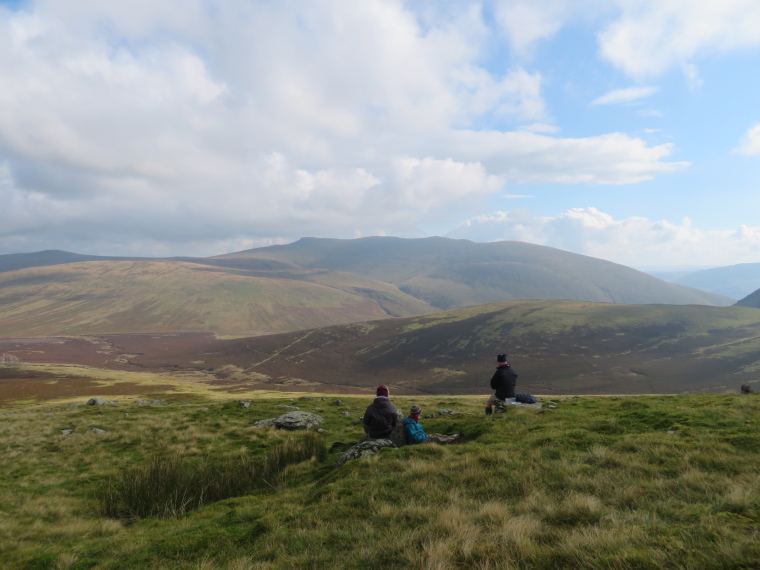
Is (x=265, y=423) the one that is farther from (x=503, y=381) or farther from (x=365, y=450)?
(x=503, y=381)

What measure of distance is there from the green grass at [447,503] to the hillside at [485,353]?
8963cm

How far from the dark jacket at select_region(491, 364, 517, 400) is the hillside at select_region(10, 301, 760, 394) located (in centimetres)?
9132

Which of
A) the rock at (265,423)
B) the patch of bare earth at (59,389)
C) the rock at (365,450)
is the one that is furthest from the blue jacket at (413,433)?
the patch of bare earth at (59,389)

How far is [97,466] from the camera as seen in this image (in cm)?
1481

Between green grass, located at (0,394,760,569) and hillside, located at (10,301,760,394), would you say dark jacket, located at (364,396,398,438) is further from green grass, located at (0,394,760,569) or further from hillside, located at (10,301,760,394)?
hillside, located at (10,301,760,394)

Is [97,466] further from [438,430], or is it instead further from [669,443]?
[669,443]

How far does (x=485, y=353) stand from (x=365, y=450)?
148942 mm

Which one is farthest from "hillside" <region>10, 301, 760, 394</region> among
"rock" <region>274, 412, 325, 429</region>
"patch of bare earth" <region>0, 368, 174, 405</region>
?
"rock" <region>274, 412, 325, 429</region>

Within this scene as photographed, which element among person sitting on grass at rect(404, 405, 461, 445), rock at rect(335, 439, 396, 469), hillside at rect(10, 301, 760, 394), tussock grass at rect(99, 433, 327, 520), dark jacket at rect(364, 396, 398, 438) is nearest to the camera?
tussock grass at rect(99, 433, 327, 520)

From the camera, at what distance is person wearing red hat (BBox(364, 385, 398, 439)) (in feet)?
44.4

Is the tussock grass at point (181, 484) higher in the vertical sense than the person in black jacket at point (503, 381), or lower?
lower

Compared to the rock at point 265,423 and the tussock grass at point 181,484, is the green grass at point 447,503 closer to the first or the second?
the tussock grass at point 181,484

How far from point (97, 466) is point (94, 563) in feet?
33.4

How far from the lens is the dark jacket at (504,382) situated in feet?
55.8
